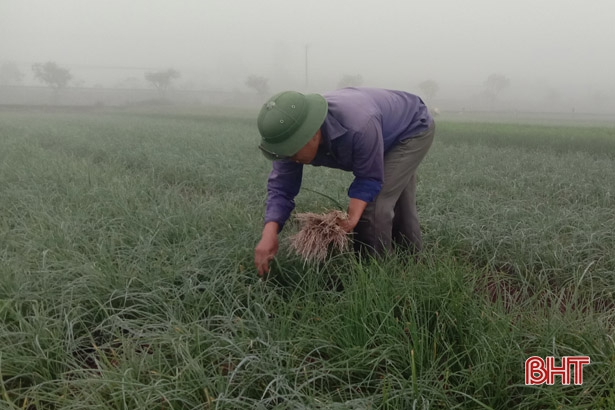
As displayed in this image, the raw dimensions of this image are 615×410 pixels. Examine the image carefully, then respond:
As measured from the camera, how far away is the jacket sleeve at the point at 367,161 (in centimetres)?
168

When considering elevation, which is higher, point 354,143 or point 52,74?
point 52,74

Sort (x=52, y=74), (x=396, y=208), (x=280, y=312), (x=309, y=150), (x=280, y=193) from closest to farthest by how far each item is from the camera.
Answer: (x=280, y=312) → (x=309, y=150) → (x=280, y=193) → (x=396, y=208) → (x=52, y=74)

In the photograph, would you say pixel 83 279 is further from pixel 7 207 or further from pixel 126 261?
pixel 7 207

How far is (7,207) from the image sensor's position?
305 cm

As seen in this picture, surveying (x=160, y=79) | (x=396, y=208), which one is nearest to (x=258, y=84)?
(x=160, y=79)

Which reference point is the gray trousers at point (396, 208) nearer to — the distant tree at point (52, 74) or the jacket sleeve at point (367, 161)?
the jacket sleeve at point (367, 161)

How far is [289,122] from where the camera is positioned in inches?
59.8

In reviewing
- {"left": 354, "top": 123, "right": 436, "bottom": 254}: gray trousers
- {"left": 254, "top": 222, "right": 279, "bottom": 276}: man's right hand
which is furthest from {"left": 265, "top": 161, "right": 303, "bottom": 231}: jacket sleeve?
{"left": 354, "top": 123, "right": 436, "bottom": 254}: gray trousers

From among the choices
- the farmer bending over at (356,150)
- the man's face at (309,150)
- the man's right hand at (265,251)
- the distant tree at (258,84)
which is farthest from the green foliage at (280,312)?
the distant tree at (258,84)

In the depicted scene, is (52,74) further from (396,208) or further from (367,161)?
(367,161)

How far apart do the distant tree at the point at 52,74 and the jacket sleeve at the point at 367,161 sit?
51.9 metres

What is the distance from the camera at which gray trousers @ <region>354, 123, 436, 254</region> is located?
194cm

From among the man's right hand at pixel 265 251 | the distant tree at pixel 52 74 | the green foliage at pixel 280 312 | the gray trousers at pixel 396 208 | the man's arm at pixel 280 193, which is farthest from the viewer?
the distant tree at pixel 52 74

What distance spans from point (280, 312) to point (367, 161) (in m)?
0.76
